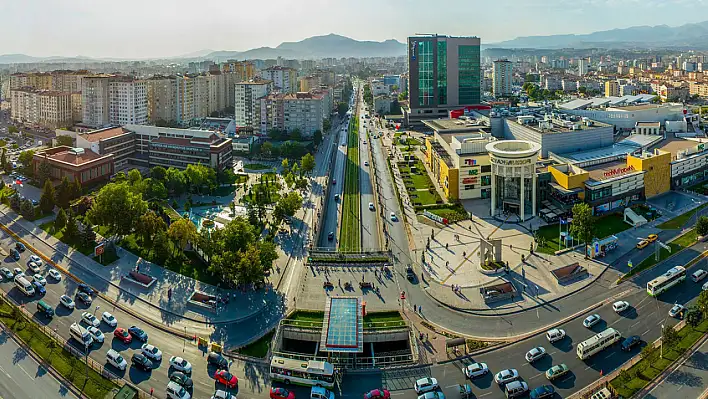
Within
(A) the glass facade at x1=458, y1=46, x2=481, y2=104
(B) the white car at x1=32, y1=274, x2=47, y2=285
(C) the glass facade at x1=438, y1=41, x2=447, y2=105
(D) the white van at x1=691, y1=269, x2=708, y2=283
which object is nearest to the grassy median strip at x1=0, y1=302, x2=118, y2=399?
(B) the white car at x1=32, y1=274, x2=47, y2=285

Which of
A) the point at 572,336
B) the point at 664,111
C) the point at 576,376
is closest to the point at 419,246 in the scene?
the point at 572,336

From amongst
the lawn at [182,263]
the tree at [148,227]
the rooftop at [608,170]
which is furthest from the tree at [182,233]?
the rooftop at [608,170]

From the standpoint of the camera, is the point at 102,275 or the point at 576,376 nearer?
the point at 576,376

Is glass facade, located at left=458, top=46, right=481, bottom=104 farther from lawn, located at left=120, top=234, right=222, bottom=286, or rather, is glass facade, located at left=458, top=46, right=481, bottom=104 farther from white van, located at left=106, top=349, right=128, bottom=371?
white van, located at left=106, top=349, right=128, bottom=371

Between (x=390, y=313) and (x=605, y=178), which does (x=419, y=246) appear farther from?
(x=605, y=178)

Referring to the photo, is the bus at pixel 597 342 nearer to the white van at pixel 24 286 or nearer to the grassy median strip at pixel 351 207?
the grassy median strip at pixel 351 207
